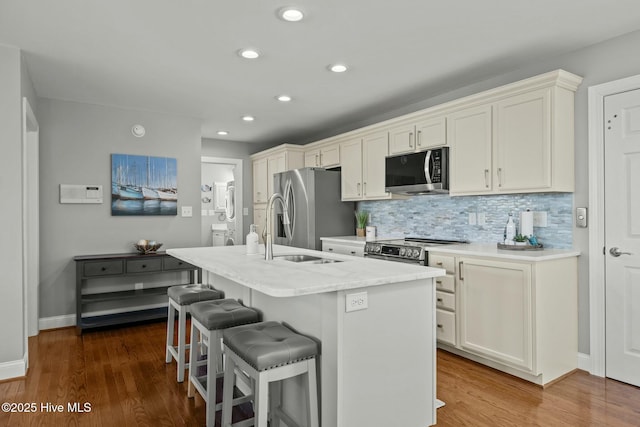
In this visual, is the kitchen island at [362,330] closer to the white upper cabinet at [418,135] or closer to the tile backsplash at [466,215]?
the tile backsplash at [466,215]

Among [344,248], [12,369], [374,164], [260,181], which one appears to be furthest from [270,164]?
[12,369]

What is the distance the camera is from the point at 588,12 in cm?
248

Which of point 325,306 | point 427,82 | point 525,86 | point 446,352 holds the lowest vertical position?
point 446,352

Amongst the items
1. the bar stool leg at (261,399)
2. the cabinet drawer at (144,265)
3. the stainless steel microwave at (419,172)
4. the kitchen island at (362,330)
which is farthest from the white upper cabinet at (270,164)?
the bar stool leg at (261,399)

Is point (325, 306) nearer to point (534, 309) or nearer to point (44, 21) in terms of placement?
point (534, 309)

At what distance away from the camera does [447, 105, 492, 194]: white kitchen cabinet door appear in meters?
3.31

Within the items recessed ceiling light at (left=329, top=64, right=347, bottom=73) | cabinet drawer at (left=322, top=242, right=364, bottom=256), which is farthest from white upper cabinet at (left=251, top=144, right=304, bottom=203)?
recessed ceiling light at (left=329, top=64, right=347, bottom=73)

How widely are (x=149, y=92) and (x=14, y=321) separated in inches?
92.5

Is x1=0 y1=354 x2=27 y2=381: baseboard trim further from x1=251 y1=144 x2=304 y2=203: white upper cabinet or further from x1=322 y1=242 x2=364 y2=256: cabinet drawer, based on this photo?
x1=251 y1=144 x2=304 y2=203: white upper cabinet

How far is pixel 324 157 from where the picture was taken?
5344 mm

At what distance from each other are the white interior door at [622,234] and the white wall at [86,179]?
4.35m

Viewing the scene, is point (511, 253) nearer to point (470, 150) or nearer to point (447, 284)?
point (447, 284)

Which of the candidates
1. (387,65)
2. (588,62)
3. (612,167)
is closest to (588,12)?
(588,62)

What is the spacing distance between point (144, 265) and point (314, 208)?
2.02 m
